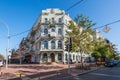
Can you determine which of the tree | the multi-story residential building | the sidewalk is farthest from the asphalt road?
the multi-story residential building

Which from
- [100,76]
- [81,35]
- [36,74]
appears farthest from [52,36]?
[100,76]

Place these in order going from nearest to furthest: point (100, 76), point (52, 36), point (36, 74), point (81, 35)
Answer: point (100, 76)
point (36, 74)
point (81, 35)
point (52, 36)

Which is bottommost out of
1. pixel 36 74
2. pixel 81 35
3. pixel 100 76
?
pixel 100 76

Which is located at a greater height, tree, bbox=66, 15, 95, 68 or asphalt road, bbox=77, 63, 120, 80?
tree, bbox=66, 15, 95, 68

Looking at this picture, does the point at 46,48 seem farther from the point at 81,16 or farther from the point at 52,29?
the point at 81,16

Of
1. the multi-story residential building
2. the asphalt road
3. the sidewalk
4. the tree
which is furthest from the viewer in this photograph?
the multi-story residential building

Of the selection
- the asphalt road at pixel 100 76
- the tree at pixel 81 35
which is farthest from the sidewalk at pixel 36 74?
the tree at pixel 81 35

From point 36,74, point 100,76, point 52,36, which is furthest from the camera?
point 52,36

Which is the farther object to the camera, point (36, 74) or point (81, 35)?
point (81, 35)

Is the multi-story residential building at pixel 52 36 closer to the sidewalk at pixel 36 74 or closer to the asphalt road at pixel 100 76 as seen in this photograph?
the sidewalk at pixel 36 74

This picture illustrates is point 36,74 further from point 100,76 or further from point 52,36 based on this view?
point 52,36

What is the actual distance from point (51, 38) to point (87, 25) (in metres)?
17.6

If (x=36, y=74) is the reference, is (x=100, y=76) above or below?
below

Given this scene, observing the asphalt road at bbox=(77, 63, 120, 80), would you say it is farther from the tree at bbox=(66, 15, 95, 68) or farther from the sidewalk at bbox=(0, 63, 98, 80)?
the tree at bbox=(66, 15, 95, 68)
